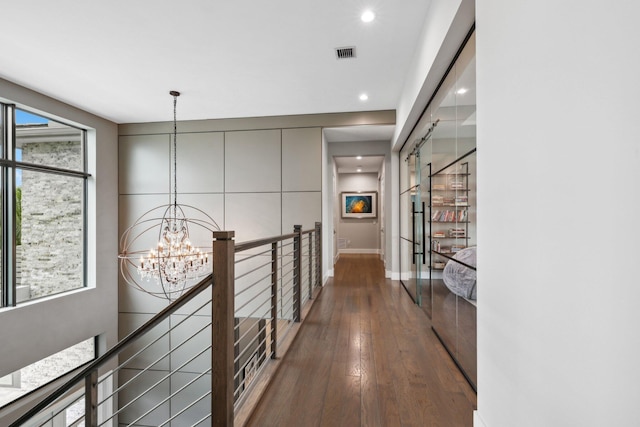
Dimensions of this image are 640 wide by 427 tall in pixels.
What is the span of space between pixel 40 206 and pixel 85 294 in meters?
1.46

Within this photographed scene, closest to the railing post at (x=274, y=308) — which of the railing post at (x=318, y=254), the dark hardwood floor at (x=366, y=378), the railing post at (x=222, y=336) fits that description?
→ the dark hardwood floor at (x=366, y=378)

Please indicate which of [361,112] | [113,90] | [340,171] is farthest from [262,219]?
[340,171]

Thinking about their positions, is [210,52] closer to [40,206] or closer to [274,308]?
[274,308]

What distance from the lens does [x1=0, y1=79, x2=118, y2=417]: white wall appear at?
3.67 meters

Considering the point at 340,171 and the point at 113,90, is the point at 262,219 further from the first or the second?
the point at 340,171

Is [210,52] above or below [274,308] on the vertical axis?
above

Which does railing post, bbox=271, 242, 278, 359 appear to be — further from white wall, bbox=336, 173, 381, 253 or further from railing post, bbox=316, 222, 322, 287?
white wall, bbox=336, 173, 381, 253

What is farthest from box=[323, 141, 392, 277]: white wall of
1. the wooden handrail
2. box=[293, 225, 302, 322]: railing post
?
the wooden handrail

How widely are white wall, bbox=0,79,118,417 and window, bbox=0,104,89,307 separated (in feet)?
0.50

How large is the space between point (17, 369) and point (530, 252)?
17.8 feet

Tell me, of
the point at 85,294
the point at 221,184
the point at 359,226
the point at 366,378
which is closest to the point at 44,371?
the point at 85,294

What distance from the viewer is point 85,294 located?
462cm

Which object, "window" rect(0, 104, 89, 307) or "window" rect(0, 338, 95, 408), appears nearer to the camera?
"window" rect(0, 338, 95, 408)

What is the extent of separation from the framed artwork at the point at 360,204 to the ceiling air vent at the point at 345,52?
631cm
